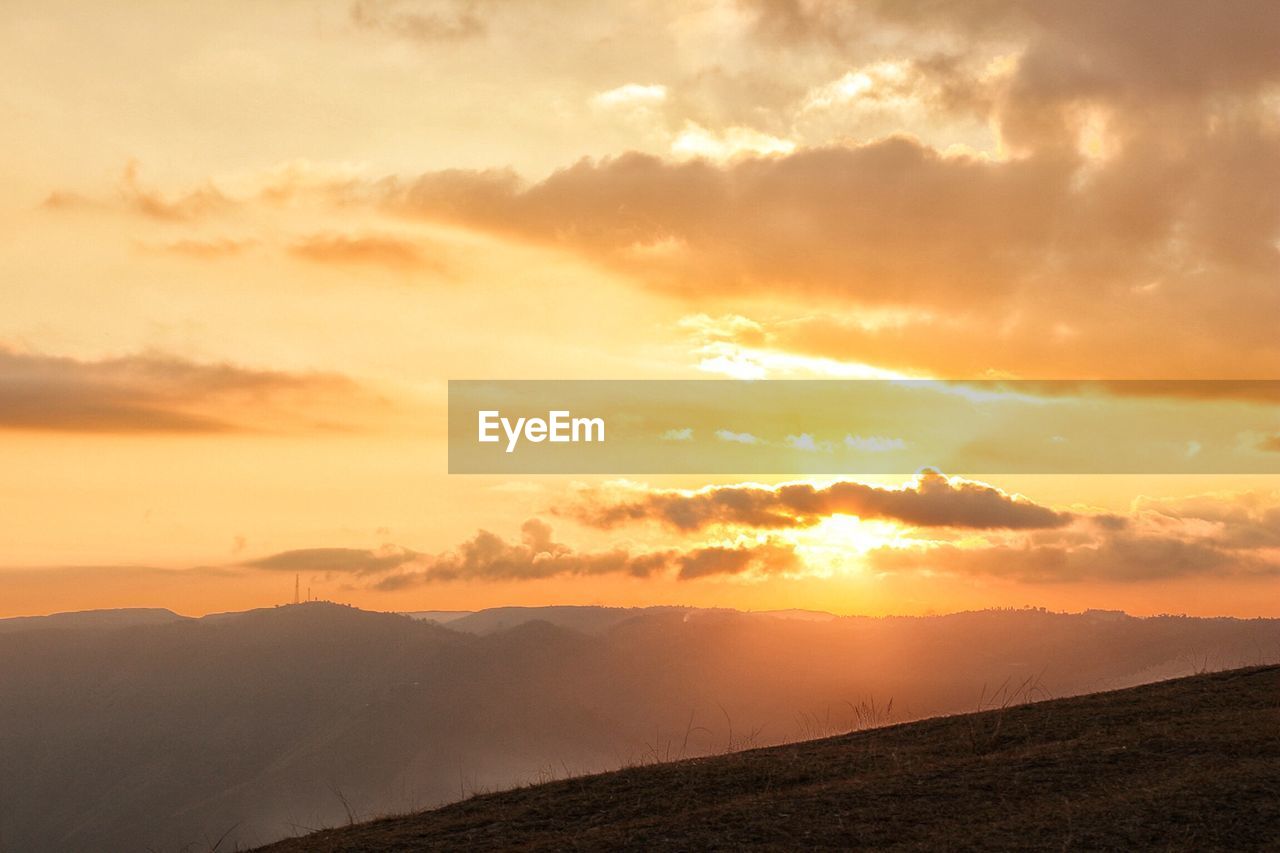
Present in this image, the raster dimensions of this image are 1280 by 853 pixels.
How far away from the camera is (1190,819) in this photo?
10.4 meters

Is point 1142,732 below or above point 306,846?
above

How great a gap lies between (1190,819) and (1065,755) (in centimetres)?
260

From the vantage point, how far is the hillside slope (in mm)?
10508

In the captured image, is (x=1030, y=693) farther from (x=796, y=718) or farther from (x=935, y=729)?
(x=796, y=718)

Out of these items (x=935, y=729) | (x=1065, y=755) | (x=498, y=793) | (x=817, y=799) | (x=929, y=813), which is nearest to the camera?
(x=929, y=813)

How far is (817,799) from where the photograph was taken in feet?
39.4

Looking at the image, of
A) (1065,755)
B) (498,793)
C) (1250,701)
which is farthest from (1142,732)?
(498,793)

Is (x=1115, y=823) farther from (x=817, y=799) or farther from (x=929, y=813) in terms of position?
(x=817, y=799)

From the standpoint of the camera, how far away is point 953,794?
1191 cm

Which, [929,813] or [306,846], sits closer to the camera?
[929,813]

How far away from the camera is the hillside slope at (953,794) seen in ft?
34.5

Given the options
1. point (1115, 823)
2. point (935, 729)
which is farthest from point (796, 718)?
point (1115, 823)

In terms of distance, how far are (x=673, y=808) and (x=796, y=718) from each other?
538cm

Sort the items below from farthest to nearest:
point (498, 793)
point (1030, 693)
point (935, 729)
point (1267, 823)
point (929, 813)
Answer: point (1030, 693)
point (935, 729)
point (498, 793)
point (929, 813)
point (1267, 823)
